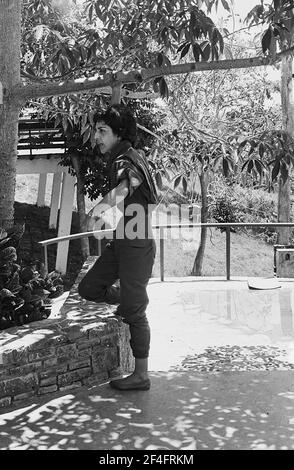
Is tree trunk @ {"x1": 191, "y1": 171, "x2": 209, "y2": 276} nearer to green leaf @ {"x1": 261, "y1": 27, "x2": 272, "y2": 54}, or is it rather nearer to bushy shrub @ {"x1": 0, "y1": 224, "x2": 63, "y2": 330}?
bushy shrub @ {"x1": 0, "y1": 224, "x2": 63, "y2": 330}

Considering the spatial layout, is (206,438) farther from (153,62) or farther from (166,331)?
(153,62)

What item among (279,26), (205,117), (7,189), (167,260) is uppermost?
(205,117)

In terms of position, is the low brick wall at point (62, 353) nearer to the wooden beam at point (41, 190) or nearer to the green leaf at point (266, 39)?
the green leaf at point (266, 39)

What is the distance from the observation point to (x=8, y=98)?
19.5 ft

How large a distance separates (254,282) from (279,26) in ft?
16.7

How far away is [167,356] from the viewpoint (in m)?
6.76

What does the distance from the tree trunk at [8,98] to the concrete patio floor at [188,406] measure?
193cm

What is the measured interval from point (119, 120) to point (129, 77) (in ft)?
3.57

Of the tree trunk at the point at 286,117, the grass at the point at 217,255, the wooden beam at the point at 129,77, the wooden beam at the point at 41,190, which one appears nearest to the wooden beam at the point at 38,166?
the wooden beam at the point at 41,190

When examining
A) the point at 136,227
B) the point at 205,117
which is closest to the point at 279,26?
the point at 136,227

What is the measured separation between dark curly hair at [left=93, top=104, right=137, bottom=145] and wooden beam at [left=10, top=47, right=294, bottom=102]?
3.26 ft

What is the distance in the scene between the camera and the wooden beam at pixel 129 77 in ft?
18.6

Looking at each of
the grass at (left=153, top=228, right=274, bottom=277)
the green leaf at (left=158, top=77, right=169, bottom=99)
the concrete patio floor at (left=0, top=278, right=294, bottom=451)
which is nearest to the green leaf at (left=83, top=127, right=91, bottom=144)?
the green leaf at (left=158, top=77, right=169, bottom=99)

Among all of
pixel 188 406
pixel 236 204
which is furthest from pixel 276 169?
pixel 236 204
